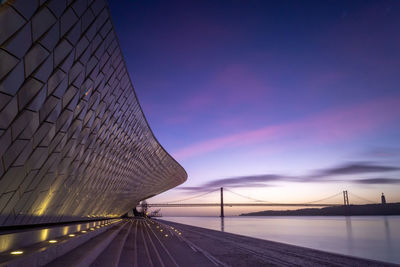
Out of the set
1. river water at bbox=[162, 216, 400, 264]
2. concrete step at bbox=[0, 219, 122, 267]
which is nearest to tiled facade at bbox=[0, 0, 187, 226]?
concrete step at bbox=[0, 219, 122, 267]

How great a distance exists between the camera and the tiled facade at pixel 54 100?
8.42 meters

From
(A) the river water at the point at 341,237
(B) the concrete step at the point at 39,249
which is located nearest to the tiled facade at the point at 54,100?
(B) the concrete step at the point at 39,249

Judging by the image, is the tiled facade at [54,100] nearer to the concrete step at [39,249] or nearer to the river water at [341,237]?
the concrete step at [39,249]

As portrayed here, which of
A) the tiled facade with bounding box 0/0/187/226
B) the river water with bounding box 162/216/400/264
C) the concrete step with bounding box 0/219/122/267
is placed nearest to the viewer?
the concrete step with bounding box 0/219/122/267

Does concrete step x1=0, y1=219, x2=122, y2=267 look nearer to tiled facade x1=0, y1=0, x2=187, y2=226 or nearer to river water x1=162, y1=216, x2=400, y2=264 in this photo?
tiled facade x1=0, y1=0, x2=187, y2=226

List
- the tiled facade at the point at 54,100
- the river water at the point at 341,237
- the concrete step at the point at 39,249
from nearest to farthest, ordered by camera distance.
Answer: the concrete step at the point at 39,249, the tiled facade at the point at 54,100, the river water at the point at 341,237

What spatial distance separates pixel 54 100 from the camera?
11664 mm

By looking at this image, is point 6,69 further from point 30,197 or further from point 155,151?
point 155,151

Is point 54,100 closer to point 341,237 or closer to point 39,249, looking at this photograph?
point 39,249

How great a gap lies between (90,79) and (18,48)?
6.27m

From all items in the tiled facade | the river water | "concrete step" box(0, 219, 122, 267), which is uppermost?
the tiled facade

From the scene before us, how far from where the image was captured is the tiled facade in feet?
27.6

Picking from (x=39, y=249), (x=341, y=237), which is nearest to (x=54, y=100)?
(x=39, y=249)

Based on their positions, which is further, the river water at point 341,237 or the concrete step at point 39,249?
the river water at point 341,237
